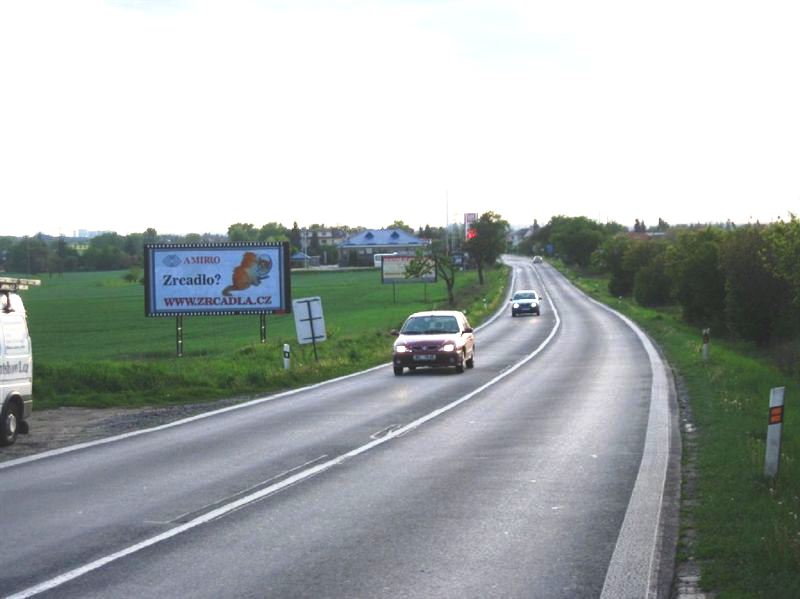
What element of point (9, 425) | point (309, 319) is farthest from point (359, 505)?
point (309, 319)

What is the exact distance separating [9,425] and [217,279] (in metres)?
24.0

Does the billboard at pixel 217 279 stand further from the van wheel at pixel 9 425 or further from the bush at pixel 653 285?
the bush at pixel 653 285

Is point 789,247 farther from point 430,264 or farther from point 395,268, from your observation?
point 395,268

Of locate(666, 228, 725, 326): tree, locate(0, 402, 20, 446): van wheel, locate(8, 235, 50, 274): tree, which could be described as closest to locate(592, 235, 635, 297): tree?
locate(666, 228, 725, 326): tree

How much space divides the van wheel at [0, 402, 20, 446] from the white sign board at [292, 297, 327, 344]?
1515 centimetres

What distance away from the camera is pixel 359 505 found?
1116cm

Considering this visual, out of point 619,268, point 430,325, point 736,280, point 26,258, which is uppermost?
point 26,258

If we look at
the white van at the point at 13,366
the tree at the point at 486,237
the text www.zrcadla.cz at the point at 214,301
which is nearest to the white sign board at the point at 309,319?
the text www.zrcadla.cz at the point at 214,301

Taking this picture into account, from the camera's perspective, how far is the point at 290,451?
1526 centimetres

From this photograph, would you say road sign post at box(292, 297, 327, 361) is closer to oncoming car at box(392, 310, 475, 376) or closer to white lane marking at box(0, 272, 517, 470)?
white lane marking at box(0, 272, 517, 470)

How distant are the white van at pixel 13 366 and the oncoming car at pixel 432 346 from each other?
13.7 m

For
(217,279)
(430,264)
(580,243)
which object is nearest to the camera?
(217,279)

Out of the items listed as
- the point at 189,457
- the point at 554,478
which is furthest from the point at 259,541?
the point at 189,457

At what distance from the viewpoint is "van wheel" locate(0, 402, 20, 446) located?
16.0 m
